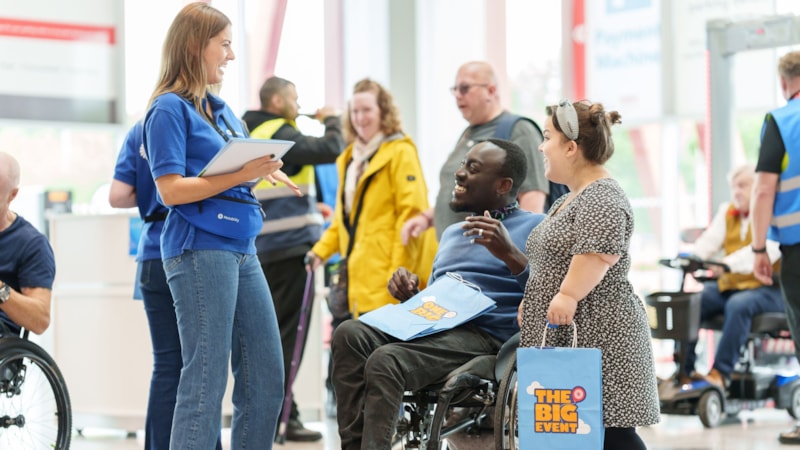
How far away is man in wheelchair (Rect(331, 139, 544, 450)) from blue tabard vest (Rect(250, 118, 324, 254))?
4.50ft

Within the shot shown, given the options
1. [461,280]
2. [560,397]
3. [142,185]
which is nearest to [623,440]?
[560,397]

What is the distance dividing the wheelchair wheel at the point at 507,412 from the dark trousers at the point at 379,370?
0.23m

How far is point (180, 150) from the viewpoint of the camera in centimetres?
288

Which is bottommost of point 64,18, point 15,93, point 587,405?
point 587,405

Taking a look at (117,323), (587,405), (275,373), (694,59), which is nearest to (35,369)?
(117,323)

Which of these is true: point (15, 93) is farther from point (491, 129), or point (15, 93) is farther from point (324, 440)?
point (491, 129)

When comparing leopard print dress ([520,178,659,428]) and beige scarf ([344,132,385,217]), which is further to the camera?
beige scarf ([344,132,385,217])

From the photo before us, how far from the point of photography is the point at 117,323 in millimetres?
5379

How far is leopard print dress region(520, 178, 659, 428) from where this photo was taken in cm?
292

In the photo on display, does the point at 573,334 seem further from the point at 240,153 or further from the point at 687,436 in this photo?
the point at 687,436

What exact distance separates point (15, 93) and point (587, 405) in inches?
223

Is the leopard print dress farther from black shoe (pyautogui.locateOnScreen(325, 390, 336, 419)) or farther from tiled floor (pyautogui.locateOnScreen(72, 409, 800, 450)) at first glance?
black shoe (pyautogui.locateOnScreen(325, 390, 336, 419))

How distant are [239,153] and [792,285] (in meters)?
2.80

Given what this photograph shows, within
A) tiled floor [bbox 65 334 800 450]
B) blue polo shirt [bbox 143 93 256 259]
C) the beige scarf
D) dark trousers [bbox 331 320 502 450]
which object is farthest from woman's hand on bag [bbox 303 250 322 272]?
blue polo shirt [bbox 143 93 256 259]
